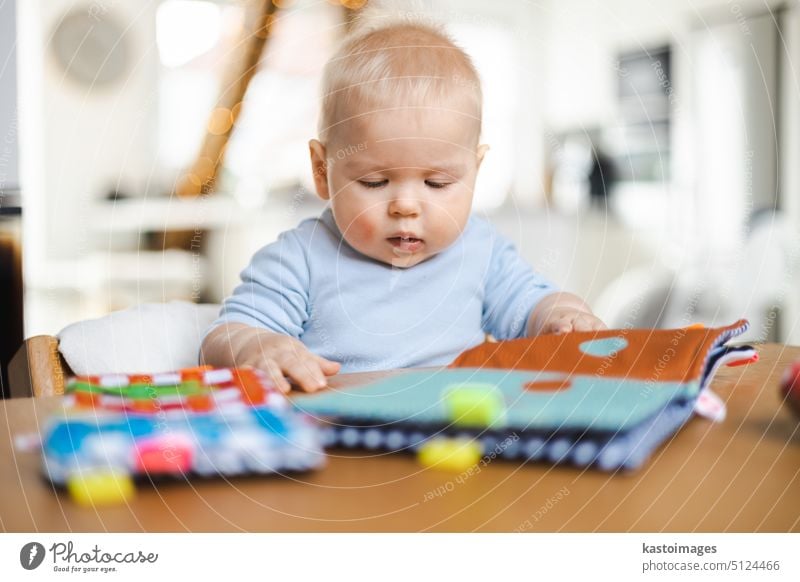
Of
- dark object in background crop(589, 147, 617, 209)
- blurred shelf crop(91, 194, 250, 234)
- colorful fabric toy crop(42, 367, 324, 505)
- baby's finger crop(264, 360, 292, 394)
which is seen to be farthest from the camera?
dark object in background crop(589, 147, 617, 209)

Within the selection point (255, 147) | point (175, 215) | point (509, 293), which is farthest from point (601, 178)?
point (509, 293)

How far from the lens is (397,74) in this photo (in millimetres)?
509

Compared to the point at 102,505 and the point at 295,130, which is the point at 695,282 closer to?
the point at 295,130

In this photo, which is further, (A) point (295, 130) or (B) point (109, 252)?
(A) point (295, 130)

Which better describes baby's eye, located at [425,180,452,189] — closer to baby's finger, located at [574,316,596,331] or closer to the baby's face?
the baby's face

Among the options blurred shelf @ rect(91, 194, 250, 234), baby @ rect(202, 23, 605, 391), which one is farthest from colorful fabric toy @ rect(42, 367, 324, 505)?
blurred shelf @ rect(91, 194, 250, 234)

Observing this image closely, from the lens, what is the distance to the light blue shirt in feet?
1.77

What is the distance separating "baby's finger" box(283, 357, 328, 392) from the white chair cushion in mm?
136

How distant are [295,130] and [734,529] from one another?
90 centimetres

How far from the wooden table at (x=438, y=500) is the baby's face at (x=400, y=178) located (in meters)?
0.24

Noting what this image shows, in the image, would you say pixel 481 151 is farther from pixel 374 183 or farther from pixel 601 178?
pixel 601 178
